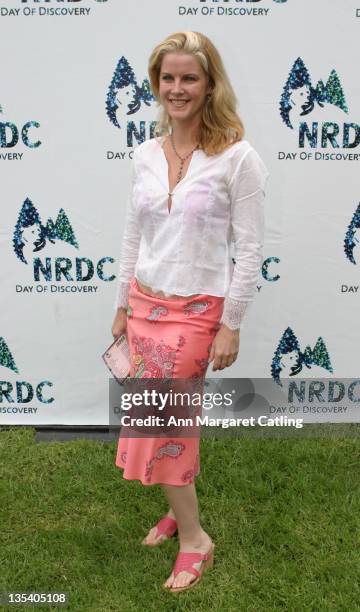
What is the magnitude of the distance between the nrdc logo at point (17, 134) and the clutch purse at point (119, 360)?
1.24 metres

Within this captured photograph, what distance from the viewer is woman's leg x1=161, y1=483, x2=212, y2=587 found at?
7.22ft

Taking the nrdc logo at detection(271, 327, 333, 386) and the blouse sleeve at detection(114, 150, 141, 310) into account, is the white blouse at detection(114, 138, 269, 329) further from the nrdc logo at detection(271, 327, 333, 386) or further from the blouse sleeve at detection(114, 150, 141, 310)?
the nrdc logo at detection(271, 327, 333, 386)

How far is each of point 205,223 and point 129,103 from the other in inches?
51.0

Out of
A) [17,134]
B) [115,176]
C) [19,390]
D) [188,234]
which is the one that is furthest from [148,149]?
[19,390]

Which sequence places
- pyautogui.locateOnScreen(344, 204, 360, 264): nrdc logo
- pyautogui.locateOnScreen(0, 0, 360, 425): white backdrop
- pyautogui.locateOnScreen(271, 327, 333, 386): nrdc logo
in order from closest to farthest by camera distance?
pyautogui.locateOnScreen(0, 0, 360, 425): white backdrop < pyautogui.locateOnScreen(344, 204, 360, 264): nrdc logo < pyautogui.locateOnScreen(271, 327, 333, 386): nrdc logo

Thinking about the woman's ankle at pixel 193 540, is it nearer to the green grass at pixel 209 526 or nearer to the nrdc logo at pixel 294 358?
the green grass at pixel 209 526

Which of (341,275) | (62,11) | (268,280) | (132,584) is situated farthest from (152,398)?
(62,11)

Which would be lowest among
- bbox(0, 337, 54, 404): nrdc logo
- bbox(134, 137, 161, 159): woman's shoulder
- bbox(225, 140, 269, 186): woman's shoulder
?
bbox(0, 337, 54, 404): nrdc logo

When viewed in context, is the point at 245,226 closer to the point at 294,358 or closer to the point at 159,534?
the point at 159,534

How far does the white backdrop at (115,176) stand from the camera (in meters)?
2.82

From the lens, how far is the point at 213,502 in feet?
8.95

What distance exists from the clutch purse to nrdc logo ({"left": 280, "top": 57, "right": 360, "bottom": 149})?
141cm

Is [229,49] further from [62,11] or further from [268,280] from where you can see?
[268,280]

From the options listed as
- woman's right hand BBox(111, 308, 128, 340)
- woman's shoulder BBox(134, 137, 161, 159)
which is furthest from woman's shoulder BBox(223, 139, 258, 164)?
woman's right hand BBox(111, 308, 128, 340)
